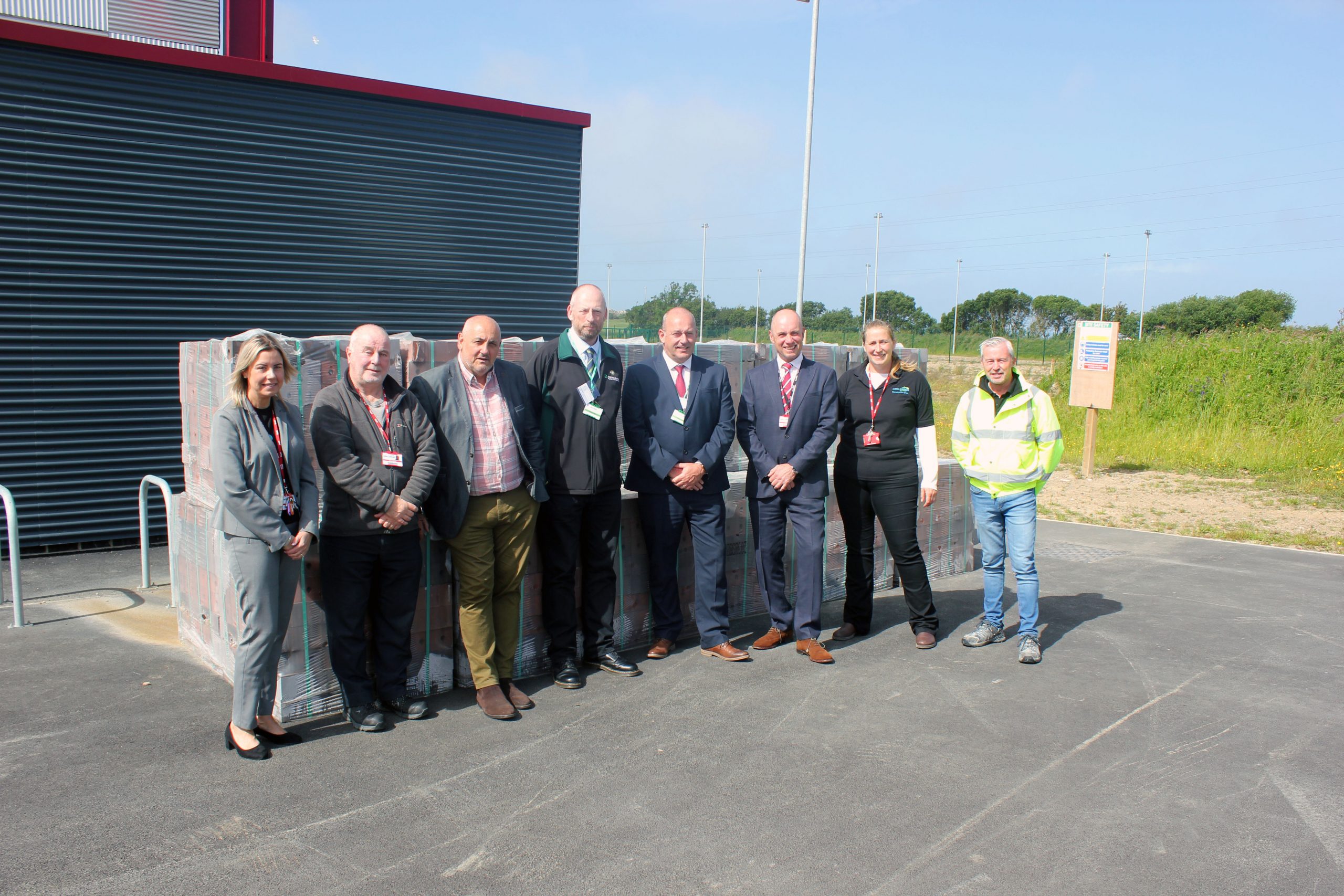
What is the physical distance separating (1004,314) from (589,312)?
223 ft

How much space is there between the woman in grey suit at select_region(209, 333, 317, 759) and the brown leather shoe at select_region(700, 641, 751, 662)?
2445 millimetres

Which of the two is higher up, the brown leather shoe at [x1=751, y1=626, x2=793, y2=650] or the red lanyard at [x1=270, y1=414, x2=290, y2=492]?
the red lanyard at [x1=270, y1=414, x2=290, y2=492]

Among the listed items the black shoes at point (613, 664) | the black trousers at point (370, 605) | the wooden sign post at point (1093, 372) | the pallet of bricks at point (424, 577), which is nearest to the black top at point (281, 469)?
the black trousers at point (370, 605)

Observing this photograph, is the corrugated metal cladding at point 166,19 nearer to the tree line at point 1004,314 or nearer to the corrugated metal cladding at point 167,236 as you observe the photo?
the corrugated metal cladding at point 167,236

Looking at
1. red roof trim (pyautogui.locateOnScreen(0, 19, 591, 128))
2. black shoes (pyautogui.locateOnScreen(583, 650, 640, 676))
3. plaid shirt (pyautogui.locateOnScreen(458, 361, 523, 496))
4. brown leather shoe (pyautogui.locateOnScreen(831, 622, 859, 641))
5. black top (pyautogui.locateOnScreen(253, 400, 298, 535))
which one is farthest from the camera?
red roof trim (pyautogui.locateOnScreen(0, 19, 591, 128))

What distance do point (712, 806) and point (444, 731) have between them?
143cm

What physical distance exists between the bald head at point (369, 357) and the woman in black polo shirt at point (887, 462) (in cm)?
291

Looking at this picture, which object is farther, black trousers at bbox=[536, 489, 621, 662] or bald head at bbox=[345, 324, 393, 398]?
black trousers at bbox=[536, 489, 621, 662]

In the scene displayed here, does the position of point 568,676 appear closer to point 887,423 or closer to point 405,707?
point 405,707

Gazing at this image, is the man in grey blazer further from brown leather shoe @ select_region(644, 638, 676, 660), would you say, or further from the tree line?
the tree line

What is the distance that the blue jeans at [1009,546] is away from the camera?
5648mm

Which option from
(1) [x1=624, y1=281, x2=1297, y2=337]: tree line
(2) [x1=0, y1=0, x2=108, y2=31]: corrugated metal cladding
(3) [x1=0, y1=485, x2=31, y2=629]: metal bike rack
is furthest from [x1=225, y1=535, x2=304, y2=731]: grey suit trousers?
(1) [x1=624, y1=281, x2=1297, y2=337]: tree line

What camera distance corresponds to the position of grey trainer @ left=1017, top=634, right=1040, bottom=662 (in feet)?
18.3

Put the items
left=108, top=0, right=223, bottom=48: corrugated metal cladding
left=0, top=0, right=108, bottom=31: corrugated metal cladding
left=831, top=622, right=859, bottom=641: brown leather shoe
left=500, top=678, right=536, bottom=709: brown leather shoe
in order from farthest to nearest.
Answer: left=108, top=0, right=223, bottom=48: corrugated metal cladding → left=0, top=0, right=108, bottom=31: corrugated metal cladding → left=831, top=622, right=859, bottom=641: brown leather shoe → left=500, top=678, right=536, bottom=709: brown leather shoe
